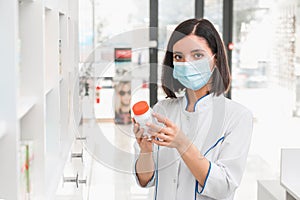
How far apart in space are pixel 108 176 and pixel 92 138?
349cm

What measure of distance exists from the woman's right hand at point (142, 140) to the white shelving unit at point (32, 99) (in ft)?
0.51

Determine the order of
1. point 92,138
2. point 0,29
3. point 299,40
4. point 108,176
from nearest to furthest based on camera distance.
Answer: point 0,29, point 92,138, point 108,176, point 299,40

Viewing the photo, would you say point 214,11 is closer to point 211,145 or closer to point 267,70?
point 267,70

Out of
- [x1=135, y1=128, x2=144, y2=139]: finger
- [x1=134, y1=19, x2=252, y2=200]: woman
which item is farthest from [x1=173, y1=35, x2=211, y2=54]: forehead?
[x1=135, y1=128, x2=144, y2=139]: finger

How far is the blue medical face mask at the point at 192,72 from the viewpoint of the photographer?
4.86ft

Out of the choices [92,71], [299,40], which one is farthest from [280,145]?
[92,71]

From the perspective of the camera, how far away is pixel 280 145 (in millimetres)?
5430

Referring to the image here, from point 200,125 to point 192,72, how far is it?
201mm

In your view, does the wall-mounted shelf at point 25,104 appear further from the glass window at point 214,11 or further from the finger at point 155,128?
the glass window at point 214,11

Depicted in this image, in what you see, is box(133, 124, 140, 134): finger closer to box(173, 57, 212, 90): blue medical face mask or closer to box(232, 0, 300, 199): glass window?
box(173, 57, 212, 90): blue medical face mask

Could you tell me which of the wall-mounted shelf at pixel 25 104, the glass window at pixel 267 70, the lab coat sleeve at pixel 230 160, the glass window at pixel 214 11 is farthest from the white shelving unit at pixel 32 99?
the glass window at pixel 267 70

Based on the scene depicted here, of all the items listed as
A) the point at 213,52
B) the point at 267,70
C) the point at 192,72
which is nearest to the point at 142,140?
the point at 192,72

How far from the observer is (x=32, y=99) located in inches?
56.7

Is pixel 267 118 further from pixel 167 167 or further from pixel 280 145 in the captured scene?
pixel 167 167
